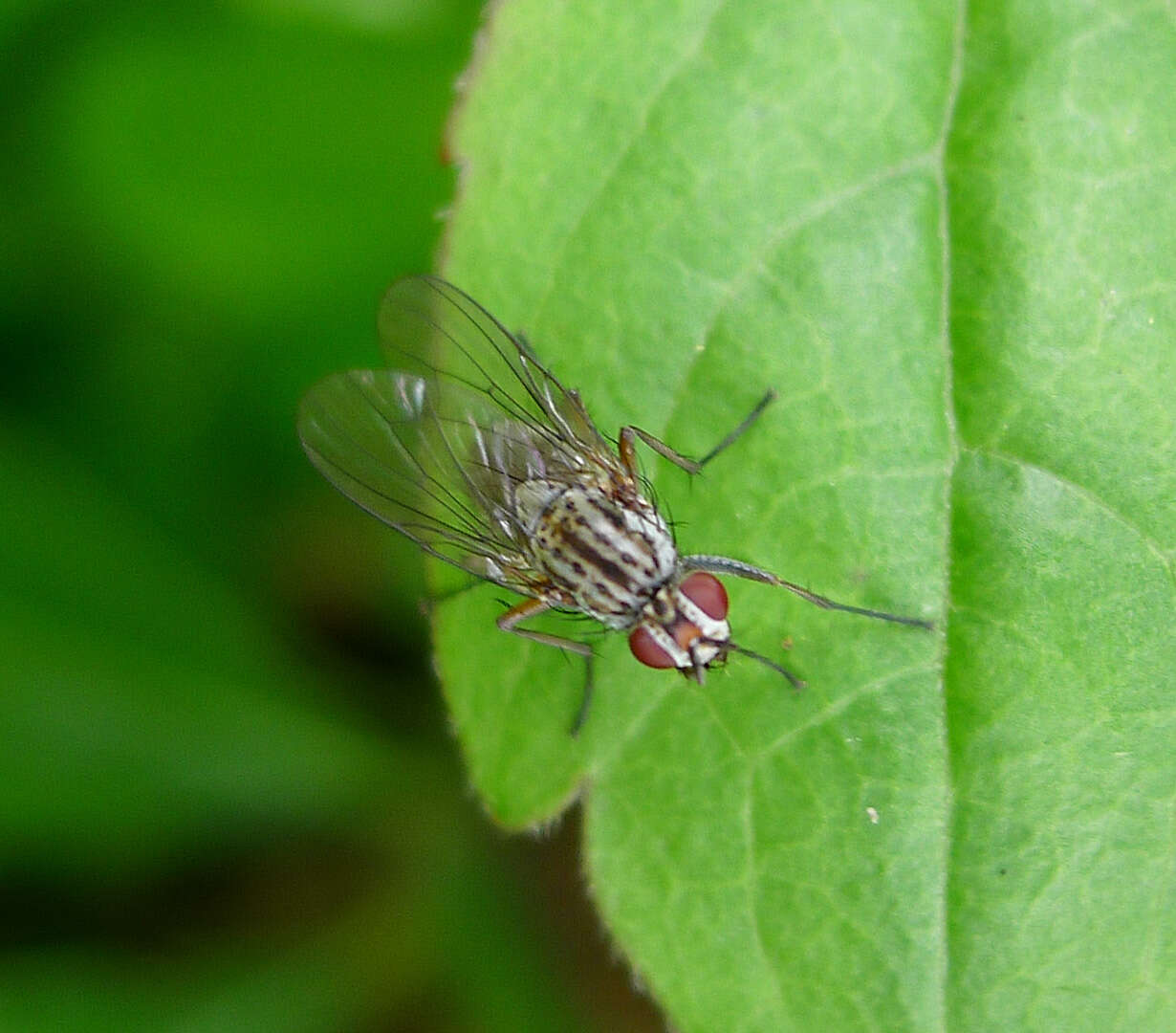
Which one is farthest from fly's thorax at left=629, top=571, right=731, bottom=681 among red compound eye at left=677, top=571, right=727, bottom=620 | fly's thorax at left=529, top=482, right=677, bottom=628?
fly's thorax at left=529, top=482, right=677, bottom=628

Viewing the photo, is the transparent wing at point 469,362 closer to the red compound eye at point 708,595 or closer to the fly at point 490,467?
the fly at point 490,467

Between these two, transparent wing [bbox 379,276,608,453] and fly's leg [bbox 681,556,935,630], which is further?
transparent wing [bbox 379,276,608,453]

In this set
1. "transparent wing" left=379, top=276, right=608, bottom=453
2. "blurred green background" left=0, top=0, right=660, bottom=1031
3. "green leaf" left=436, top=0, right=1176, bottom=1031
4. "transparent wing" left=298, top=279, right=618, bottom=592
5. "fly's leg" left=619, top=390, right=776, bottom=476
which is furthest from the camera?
"blurred green background" left=0, top=0, right=660, bottom=1031

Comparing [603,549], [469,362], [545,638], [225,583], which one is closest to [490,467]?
[469,362]

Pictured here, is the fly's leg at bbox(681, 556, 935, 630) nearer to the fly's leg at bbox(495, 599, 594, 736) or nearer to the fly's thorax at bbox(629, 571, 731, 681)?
the fly's thorax at bbox(629, 571, 731, 681)

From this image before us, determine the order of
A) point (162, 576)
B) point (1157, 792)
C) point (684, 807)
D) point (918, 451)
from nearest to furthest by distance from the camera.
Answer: point (1157, 792), point (918, 451), point (684, 807), point (162, 576)

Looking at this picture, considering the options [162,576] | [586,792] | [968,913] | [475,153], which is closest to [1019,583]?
[968,913]

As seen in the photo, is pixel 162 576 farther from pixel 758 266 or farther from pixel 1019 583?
pixel 1019 583
